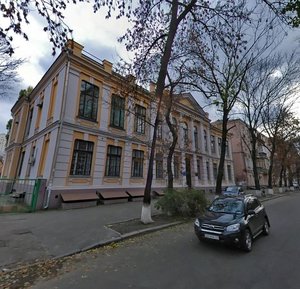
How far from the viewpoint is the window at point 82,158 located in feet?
50.3

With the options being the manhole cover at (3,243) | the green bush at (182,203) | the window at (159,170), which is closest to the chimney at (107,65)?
the window at (159,170)

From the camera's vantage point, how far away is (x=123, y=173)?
1819 centimetres

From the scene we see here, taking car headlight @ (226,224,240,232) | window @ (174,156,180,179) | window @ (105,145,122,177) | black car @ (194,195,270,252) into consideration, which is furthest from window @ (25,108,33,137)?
car headlight @ (226,224,240,232)

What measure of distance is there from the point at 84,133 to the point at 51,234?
9012mm

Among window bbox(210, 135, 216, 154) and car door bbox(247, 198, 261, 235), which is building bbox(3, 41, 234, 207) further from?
window bbox(210, 135, 216, 154)

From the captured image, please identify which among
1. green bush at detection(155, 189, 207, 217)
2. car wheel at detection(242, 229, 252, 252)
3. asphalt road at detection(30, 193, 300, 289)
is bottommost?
asphalt road at detection(30, 193, 300, 289)

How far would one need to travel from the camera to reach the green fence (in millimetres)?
12805

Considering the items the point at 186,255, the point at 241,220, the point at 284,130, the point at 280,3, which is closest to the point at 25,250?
the point at 186,255

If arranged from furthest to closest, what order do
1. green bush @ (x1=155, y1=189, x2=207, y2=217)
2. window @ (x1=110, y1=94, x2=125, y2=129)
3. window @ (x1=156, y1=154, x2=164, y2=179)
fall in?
window @ (x1=156, y1=154, x2=164, y2=179), window @ (x1=110, y1=94, x2=125, y2=129), green bush @ (x1=155, y1=189, x2=207, y2=217)

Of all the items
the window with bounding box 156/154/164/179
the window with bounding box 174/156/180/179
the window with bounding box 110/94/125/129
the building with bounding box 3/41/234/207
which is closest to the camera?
the building with bounding box 3/41/234/207

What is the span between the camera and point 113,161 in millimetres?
17875

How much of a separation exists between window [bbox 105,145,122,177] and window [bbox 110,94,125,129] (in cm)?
203

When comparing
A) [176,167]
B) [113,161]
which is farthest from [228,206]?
[176,167]

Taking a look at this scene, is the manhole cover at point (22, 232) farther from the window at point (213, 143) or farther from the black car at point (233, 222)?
the window at point (213, 143)
